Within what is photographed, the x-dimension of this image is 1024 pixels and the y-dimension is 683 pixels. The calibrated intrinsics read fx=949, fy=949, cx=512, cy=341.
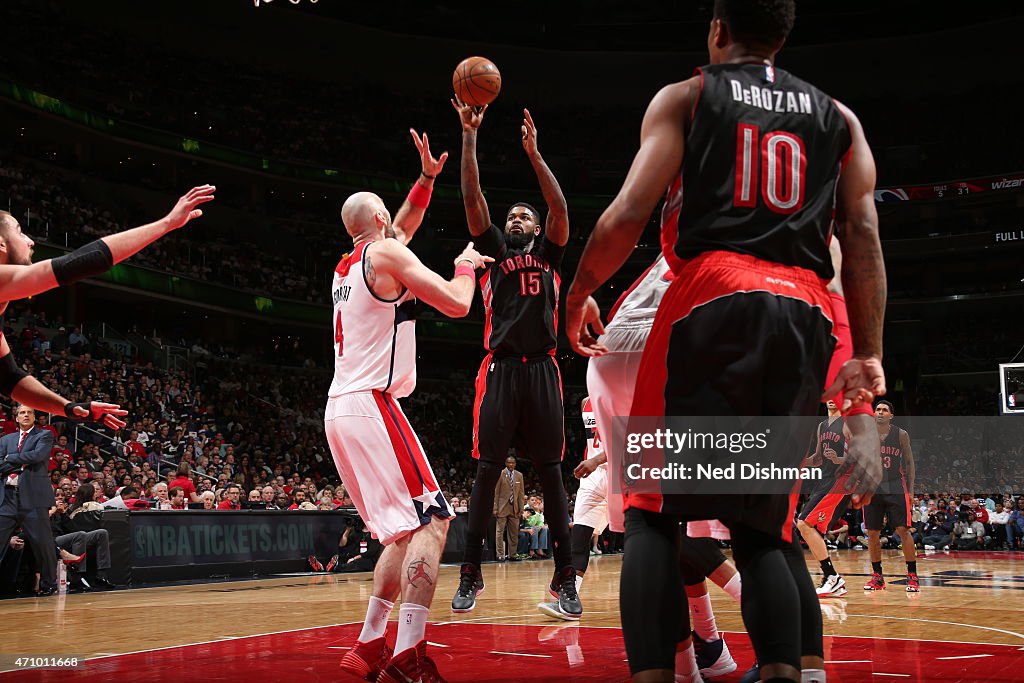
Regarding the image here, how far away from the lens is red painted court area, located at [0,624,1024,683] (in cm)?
440

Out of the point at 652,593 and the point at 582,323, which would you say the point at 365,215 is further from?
the point at 652,593

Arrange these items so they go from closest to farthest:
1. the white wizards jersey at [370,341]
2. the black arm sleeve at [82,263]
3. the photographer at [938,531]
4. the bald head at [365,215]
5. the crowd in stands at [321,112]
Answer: the black arm sleeve at [82,263], the white wizards jersey at [370,341], the bald head at [365,215], the photographer at [938,531], the crowd in stands at [321,112]

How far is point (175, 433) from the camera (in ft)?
68.5

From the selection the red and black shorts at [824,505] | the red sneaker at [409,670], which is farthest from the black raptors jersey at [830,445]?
the red sneaker at [409,670]

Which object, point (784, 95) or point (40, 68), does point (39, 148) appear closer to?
point (40, 68)

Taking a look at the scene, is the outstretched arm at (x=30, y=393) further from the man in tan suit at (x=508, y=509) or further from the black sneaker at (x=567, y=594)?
the man in tan suit at (x=508, y=509)

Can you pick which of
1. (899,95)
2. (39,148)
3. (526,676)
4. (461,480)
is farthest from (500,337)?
(899,95)

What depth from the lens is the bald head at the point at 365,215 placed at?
481 centimetres

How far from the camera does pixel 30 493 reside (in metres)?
10.3

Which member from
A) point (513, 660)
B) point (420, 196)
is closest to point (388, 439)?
point (513, 660)

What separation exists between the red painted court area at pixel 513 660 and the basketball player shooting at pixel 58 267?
1284 mm

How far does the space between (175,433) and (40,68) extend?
1099cm

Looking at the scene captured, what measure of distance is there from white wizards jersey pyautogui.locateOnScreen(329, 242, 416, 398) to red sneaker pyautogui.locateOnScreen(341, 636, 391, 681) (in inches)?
46.5

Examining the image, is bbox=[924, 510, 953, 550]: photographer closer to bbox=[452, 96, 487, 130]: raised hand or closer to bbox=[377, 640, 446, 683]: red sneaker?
bbox=[452, 96, 487, 130]: raised hand
